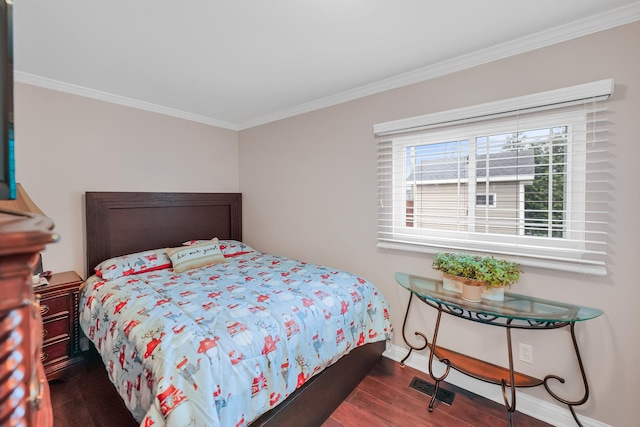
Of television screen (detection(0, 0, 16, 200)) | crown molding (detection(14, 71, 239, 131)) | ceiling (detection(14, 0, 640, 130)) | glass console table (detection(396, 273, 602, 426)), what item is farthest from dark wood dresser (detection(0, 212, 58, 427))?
crown molding (detection(14, 71, 239, 131))

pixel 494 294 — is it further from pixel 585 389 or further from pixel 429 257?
pixel 585 389

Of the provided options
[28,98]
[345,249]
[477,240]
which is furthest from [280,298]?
[28,98]

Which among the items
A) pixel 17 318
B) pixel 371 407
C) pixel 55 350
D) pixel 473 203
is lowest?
pixel 371 407

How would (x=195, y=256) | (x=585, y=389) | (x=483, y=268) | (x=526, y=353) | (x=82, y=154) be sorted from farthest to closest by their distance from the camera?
1. (x=195, y=256)
2. (x=82, y=154)
3. (x=526, y=353)
4. (x=483, y=268)
5. (x=585, y=389)

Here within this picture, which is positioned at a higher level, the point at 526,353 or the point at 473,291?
the point at 473,291

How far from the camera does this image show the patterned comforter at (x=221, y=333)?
4.03 ft

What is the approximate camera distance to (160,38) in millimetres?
1779

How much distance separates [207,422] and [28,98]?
284cm

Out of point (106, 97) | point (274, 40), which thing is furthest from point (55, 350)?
point (274, 40)

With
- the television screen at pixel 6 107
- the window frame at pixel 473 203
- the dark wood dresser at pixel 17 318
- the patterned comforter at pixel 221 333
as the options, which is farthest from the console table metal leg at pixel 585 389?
the television screen at pixel 6 107

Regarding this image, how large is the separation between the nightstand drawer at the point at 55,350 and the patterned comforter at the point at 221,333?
20 centimetres

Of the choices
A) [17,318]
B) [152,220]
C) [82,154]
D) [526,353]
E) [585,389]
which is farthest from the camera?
[152,220]

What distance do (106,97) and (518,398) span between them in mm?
4126

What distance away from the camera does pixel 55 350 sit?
2.19m
